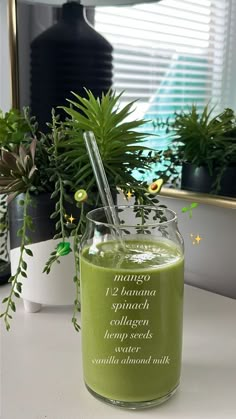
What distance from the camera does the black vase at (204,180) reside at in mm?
761

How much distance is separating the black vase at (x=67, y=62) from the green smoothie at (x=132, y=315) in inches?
20.1

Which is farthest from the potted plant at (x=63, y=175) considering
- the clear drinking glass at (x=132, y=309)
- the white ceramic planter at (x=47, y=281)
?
the clear drinking glass at (x=132, y=309)

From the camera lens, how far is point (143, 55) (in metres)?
0.85

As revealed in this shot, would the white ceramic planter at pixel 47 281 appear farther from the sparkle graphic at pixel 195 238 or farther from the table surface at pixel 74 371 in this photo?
the sparkle graphic at pixel 195 238

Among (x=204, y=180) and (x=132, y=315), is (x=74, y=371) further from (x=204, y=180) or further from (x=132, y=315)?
(x=204, y=180)

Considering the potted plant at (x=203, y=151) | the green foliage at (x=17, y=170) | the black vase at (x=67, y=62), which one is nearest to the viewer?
the green foliage at (x=17, y=170)

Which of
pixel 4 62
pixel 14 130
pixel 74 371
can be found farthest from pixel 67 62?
pixel 74 371

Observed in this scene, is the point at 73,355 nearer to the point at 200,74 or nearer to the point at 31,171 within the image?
the point at 31,171

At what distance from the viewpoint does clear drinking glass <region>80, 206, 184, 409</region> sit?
447 millimetres

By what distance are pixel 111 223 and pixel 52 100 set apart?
0.52m

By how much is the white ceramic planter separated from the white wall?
46cm

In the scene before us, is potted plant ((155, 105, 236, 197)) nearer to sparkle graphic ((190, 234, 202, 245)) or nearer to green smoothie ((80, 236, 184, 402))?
sparkle graphic ((190, 234, 202, 245))

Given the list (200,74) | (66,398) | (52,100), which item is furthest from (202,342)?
(52,100)

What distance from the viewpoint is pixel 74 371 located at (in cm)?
54
